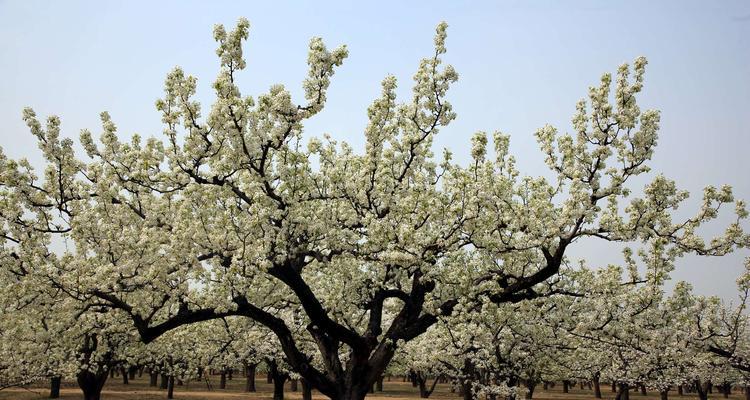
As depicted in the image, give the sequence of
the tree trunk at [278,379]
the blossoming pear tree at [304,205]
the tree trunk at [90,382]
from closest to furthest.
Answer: the blossoming pear tree at [304,205] → the tree trunk at [90,382] → the tree trunk at [278,379]

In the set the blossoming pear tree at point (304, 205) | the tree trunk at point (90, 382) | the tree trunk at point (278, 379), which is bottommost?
the tree trunk at point (278, 379)

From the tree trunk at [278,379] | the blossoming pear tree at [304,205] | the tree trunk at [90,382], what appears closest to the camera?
the blossoming pear tree at [304,205]

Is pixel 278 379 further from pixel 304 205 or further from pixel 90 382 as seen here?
pixel 304 205

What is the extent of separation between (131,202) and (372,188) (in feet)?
25.3

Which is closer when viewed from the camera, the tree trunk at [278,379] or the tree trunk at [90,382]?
the tree trunk at [90,382]

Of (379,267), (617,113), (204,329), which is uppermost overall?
(617,113)

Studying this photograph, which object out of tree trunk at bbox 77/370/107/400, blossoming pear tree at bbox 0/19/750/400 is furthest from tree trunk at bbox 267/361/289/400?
blossoming pear tree at bbox 0/19/750/400

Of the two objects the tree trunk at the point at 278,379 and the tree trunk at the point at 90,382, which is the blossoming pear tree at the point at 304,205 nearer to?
the tree trunk at the point at 90,382

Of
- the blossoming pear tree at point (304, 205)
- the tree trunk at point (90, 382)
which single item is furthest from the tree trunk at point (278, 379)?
the blossoming pear tree at point (304, 205)

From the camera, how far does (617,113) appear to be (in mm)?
16625

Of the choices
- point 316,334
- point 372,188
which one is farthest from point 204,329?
point 372,188

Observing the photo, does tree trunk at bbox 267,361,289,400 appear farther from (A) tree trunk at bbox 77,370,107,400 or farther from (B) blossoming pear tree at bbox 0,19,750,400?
(B) blossoming pear tree at bbox 0,19,750,400

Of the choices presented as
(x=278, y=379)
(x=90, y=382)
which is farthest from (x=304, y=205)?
(x=278, y=379)

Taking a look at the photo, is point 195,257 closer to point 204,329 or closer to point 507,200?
point 507,200
